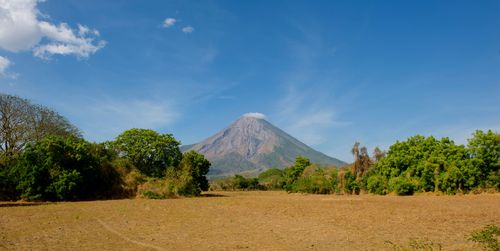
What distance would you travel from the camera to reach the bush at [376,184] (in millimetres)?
32841

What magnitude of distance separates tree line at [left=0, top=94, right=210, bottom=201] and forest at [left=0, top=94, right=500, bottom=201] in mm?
58

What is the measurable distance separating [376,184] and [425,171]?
192 inches

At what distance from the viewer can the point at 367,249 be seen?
8.35 meters

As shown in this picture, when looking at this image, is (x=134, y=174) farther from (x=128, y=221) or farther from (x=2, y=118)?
(x=128, y=221)

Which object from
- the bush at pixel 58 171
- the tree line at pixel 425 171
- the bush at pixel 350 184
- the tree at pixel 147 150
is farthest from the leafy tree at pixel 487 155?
the bush at pixel 58 171

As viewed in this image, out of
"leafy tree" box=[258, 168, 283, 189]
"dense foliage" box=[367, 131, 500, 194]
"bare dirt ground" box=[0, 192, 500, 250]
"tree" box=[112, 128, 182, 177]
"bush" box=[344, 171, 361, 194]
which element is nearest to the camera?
"bare dirt ground" box=[0, 192, 500, 250]

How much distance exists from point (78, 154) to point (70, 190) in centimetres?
295

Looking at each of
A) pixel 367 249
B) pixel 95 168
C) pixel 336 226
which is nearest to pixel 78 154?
pixel 95 168

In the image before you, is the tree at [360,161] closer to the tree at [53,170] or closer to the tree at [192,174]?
the tree at [192,174]

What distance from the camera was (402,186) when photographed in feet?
101

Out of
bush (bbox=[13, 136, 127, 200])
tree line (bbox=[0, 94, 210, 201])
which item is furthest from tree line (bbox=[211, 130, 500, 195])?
bush (bbox=[13, 136, 127, 200])

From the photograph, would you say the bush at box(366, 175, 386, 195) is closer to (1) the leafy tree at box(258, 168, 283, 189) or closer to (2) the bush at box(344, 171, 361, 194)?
(2) the bush at box(344, 171, 361, 194)

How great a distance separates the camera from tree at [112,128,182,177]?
107ft

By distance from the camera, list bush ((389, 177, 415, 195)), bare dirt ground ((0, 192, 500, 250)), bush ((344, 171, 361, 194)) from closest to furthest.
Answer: bare dirt ground ((0, 192, 500, 250))
bush ((389, 177, 415, 195))
bush ((344, 171, 361, 194))
